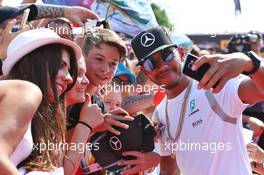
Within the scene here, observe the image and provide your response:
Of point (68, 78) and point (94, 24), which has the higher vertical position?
point (68, 78)

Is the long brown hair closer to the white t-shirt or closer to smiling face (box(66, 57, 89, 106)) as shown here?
smiling face (box(66, 57, 89, 106))

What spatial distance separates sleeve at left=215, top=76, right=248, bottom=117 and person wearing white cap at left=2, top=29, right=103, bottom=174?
3.44ft

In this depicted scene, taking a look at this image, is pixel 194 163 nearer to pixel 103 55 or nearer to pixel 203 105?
pixel 203 105

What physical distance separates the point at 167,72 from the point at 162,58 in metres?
0.10

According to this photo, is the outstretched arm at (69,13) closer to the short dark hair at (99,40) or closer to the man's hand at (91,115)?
the short dark hair at (99,40)

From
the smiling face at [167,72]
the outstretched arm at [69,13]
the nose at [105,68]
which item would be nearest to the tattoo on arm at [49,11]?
the outstretched arm at [69,13]

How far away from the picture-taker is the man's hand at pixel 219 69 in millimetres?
2562

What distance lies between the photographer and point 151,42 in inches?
154

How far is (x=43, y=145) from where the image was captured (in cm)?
262

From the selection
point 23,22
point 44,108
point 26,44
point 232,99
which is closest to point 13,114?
point 44,108

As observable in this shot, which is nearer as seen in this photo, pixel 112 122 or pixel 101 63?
pixel 112 122

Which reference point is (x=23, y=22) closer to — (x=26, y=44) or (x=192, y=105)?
(x=26, y=44)

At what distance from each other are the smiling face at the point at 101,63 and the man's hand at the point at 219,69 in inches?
44.0

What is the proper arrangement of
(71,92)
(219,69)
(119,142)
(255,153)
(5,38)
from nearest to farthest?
(219,69), (71,92), (5,38), (119,142), (255,153)
